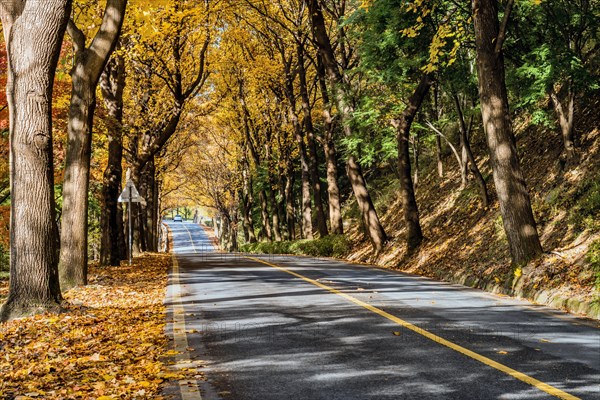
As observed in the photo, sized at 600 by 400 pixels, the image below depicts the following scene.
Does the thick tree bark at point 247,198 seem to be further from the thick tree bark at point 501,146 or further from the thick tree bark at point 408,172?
the thick tree bark at point 501,146

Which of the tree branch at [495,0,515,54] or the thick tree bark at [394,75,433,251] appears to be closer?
the tree branch at [495,0,515,54]

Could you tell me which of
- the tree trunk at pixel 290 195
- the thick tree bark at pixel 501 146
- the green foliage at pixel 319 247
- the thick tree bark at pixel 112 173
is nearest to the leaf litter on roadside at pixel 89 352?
the thick tree bark at pixel 501 146

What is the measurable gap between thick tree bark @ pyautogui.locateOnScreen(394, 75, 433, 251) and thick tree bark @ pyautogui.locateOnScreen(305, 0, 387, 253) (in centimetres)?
219

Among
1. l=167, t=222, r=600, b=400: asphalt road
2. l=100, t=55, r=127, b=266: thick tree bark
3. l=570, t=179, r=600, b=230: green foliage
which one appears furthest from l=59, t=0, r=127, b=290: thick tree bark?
l=570, t=179, r=600, b=230: green foliage

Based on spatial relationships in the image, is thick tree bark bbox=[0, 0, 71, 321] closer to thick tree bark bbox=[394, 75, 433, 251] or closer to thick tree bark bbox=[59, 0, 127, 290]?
thick tree bark bbox=[59, 0, 127, 290]

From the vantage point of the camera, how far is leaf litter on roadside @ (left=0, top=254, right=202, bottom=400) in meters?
5.78

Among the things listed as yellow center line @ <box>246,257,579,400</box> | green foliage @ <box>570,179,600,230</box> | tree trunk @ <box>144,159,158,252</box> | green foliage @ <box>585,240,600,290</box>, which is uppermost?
tree trunk @ <box>144,159,158,252</box>

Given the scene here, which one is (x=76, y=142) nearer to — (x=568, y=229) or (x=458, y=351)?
(x=458, y=351)

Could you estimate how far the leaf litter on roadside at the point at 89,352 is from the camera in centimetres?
578

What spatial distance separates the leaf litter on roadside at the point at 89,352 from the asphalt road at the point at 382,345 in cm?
43

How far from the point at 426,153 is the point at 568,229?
880 inches

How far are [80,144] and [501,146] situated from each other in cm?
864

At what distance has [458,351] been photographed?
6.92 m

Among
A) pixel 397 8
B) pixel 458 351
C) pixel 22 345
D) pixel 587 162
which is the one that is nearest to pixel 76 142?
pixel 22 345
